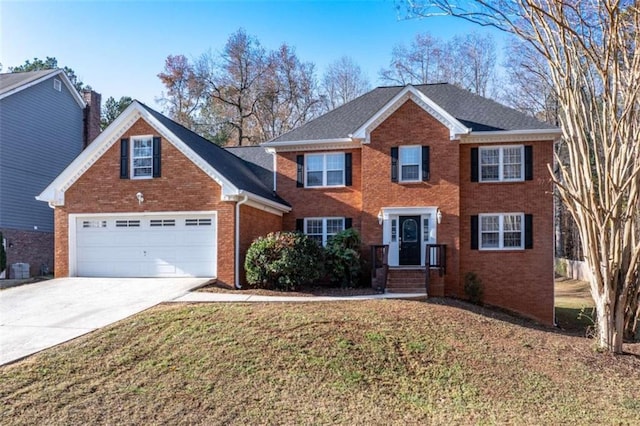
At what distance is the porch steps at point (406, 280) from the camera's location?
48.1 ft

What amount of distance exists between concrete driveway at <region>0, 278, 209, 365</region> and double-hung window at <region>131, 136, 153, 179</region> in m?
3.37

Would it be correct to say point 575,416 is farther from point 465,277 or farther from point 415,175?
point 415,175

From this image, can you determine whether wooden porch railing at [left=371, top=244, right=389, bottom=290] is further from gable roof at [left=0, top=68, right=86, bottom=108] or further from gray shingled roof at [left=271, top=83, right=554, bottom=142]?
gable roof at [left=0, top=68, right=86, bottom=108]

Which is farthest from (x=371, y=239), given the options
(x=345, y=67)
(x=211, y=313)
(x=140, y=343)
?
(x=345, y=67)

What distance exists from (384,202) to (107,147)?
30.4ft

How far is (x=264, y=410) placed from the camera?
22.0ft

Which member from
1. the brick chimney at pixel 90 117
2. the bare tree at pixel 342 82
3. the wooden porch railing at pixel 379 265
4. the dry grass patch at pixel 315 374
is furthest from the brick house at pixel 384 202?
the bare tree at pixel 342 82

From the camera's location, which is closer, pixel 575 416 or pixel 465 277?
pixel 575 416

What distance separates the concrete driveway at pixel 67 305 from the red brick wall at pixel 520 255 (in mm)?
8902

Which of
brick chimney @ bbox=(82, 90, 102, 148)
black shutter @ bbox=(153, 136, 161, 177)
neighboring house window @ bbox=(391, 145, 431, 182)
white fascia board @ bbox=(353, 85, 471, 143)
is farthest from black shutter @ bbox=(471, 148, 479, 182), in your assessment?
brick chimney @ bbox=(82, 90, 102, 148)

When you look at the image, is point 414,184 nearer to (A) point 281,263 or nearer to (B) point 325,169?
(B) point 325,169

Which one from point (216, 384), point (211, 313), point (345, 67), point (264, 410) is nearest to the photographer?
point (264, 410)

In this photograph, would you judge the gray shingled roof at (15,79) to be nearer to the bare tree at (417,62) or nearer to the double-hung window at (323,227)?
the double-hung window at (323,227)

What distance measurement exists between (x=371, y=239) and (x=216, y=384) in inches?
390
